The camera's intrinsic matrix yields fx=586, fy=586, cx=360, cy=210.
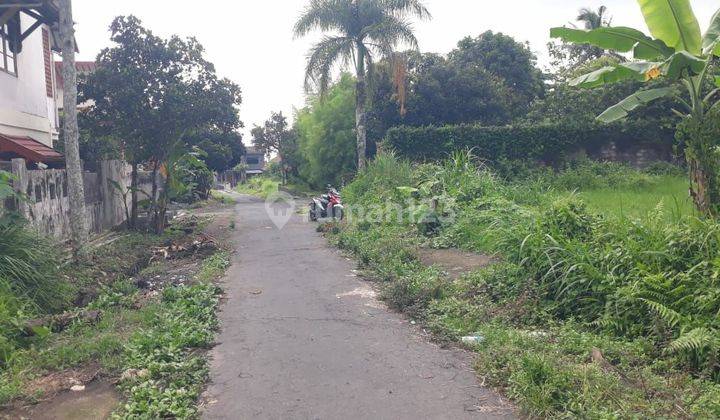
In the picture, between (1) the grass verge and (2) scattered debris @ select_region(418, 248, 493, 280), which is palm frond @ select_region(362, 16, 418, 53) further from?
(1) the grass verge

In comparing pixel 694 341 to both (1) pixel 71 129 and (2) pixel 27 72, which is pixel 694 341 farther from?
(2) pixel 27 72

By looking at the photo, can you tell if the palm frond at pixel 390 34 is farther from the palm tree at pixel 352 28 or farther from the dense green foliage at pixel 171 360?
the dense green foliage at pixel 171 360

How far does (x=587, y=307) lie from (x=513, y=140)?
59.6 feet

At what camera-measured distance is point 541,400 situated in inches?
A: 160

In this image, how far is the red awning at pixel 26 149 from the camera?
11.6 m

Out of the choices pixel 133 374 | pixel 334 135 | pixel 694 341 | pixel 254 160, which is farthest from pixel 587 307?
pixel 254 160

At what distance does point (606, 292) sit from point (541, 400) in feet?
6.76

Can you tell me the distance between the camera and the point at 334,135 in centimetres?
3106

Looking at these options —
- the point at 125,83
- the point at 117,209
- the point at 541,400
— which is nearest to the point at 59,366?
the point at 541,400

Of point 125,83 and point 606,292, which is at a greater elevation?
point 125,83

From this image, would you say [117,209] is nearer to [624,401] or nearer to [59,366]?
[59,366]

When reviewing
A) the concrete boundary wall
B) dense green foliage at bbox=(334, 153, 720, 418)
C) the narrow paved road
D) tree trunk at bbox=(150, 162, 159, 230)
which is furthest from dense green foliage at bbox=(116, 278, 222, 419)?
tree trunk at bbox=(150, 162, 159, 230)

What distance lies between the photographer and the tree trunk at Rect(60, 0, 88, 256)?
10.1m

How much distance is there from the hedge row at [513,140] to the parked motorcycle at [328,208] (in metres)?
5.65
